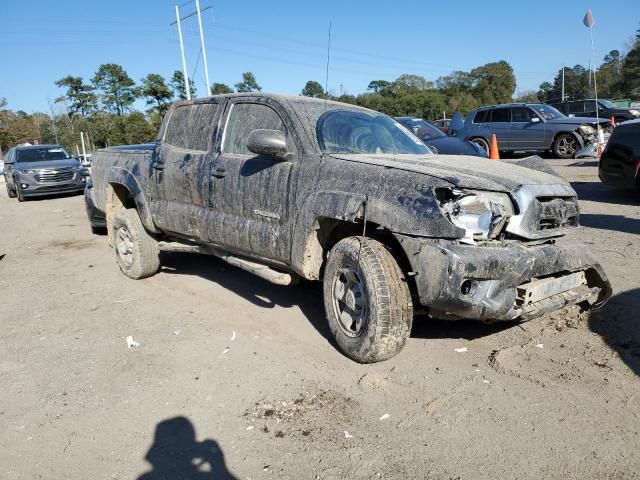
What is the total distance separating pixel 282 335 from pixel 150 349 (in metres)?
1.03

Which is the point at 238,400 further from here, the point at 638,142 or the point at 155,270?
the point at 638,142

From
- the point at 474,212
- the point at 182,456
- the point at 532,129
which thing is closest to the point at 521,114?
the point at 532,129

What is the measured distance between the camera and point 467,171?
333cm

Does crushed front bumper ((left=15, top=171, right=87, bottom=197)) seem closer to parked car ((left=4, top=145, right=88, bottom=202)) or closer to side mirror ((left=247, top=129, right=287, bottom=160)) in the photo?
parked car ((left=4, top=145, right=88, bottom=202))

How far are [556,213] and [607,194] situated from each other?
23.2 feet

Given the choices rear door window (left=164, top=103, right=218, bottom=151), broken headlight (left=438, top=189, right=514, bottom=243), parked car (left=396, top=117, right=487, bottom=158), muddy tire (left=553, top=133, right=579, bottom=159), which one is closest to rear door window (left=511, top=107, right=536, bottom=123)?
muddy tire (left=553, top=133, right=579, bottom=159)

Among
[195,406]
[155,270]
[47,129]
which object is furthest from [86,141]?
[195,406]

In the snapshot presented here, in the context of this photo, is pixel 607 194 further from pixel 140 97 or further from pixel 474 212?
pixel 140 97

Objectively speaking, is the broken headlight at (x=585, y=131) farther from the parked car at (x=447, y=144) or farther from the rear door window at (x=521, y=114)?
the parked car at (x=447, y=144)

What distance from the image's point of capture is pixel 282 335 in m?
4.09

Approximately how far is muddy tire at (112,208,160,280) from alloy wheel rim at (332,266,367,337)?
292 centimetres

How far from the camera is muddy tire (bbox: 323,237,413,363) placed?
3.17 m

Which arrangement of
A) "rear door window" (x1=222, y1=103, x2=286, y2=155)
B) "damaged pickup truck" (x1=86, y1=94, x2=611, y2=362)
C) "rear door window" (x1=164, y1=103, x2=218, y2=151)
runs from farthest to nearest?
"rear door window" (x1=164, y1=103, x2=218, y2=151)
"rear door window" (x1=222, y1=103, x2=286, y2=155)
"damaged pickup truck" (x1=86, y1=94, x2=611, y2=362)

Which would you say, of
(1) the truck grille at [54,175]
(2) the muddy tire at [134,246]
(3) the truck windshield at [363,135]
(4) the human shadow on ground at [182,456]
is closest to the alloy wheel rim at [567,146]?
(3) the truck windshield at [363,135]
